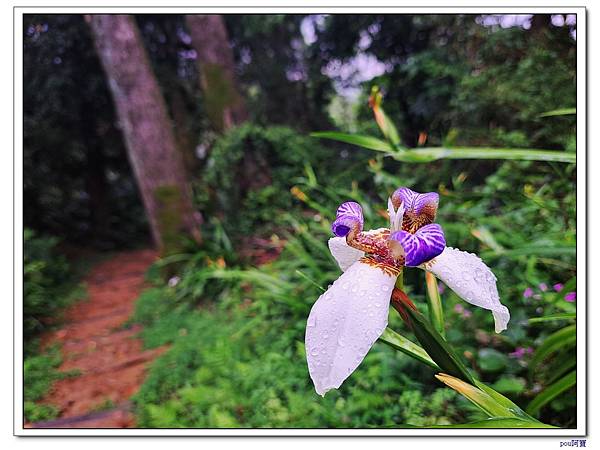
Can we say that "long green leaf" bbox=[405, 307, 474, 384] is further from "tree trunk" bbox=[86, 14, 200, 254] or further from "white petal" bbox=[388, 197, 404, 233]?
"tree trunk" bbox=[86, 14, 200, 254]

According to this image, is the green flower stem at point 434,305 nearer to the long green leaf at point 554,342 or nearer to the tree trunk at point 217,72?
the long green leaf at point 554,342

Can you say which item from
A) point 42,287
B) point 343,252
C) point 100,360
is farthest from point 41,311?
point 343,252

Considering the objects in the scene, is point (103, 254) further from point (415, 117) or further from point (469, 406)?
point (469, 406)

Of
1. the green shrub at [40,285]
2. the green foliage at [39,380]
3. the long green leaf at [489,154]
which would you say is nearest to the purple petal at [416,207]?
the long green leaf at [489,154]
